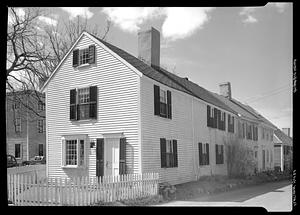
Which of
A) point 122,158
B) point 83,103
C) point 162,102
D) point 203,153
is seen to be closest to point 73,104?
point 83,103

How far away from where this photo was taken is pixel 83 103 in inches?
412

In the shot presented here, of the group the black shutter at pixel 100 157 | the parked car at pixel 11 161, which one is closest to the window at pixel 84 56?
A: the black shutter at pixel 100 157

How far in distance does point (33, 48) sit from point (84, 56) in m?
1.47

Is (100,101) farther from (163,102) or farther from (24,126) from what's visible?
(24,126)

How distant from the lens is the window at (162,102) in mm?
11023

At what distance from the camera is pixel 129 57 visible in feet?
33.4

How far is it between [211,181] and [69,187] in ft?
15.8

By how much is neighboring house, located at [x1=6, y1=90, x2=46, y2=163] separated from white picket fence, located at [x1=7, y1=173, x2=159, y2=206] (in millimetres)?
587

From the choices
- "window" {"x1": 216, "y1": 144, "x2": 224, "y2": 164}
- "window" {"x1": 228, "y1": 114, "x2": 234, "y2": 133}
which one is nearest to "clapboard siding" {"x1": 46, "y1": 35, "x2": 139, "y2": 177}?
Answer: "window" {"x1": 216, "y1": 144, "x2": 224, "y2": 164}

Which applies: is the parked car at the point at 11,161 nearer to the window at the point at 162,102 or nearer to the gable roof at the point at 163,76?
the gable roof at the point at 163,76

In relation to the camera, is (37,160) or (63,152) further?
(63,152)

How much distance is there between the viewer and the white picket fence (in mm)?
7707

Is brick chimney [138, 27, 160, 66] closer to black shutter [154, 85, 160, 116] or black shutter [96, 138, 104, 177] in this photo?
black shutter [154, 85, 160, 116]

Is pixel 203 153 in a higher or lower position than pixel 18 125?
lower
